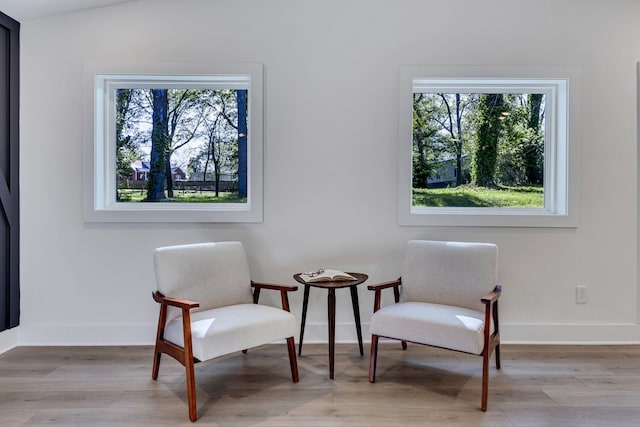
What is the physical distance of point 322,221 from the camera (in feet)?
9.31

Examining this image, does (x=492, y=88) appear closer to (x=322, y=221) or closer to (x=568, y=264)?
(x=568, y=264)

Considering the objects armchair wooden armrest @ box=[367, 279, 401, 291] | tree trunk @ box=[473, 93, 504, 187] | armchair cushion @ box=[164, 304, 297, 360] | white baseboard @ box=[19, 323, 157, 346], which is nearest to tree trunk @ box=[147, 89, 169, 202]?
white baseboard @ box=[19, 323, 157, 346]

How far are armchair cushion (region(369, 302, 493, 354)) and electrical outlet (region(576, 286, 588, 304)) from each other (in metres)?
1.13

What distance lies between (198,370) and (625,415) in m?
2.37

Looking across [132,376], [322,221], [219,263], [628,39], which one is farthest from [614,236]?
[132,376]

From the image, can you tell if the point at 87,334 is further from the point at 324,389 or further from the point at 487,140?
the point at 487,140

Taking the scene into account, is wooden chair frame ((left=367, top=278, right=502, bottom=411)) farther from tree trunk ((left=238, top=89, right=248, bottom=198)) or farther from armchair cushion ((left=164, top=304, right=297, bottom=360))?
tree trunk ((left=238, top=89, right=248, bottom=198))

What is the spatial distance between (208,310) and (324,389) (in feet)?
2.75

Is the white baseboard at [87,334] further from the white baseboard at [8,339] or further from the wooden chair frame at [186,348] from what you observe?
the wooden chair frame at [186,348]

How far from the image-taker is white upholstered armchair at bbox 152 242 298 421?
1890 millimetres

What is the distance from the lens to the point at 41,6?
2.62m

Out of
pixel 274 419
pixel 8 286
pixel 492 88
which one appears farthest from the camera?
pixel 492 88

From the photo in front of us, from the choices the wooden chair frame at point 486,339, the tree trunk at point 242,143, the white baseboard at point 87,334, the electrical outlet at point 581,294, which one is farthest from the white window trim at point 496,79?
the white baseboard at point 87,334

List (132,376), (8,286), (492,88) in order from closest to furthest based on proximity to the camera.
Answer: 1. (132,376)
2. (8,286)
3. (492,88)
